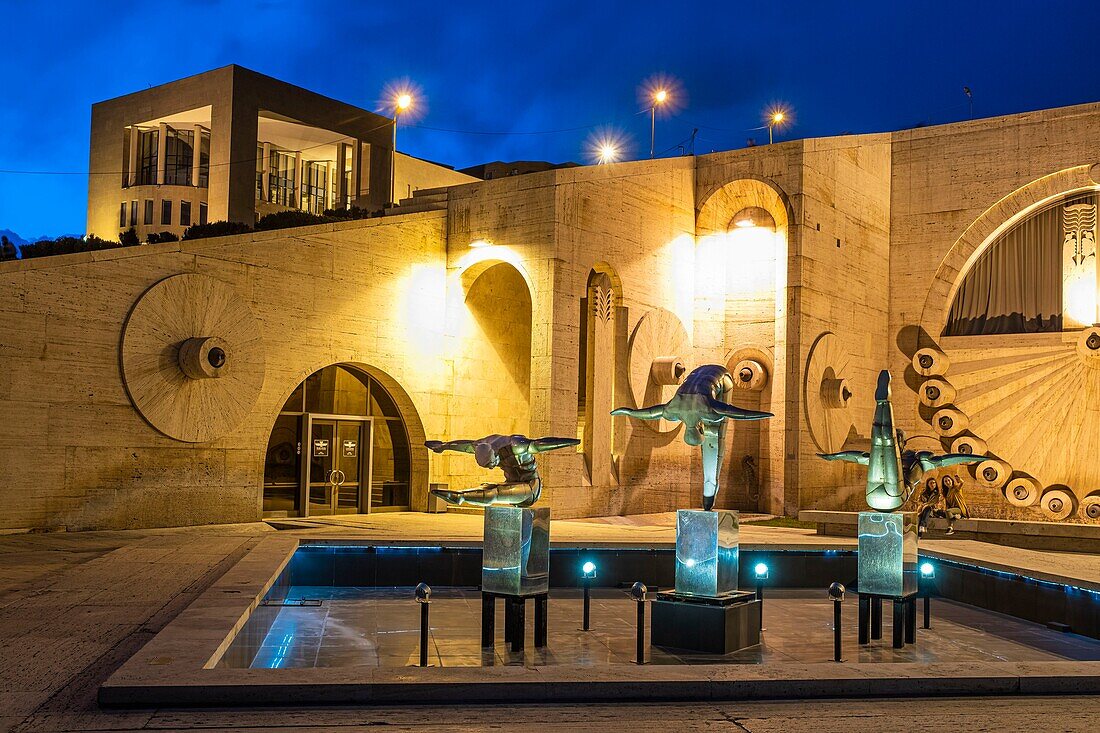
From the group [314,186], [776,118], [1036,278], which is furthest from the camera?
[314,186]

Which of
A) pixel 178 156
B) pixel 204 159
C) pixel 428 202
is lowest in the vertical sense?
pixel 428 202

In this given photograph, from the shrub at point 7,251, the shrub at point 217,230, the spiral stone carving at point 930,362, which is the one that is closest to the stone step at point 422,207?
the shrub at point 217,230

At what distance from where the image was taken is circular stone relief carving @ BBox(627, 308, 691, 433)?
2181 centimetres

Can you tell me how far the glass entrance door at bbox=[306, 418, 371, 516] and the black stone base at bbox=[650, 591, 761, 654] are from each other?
11678 mm

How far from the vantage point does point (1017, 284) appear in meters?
23.8

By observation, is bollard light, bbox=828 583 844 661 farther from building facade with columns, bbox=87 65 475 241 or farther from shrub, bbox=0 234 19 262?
building facade with columns, bbox=87 65 475 241

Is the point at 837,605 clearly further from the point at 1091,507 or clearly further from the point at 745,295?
the point at 1091,507

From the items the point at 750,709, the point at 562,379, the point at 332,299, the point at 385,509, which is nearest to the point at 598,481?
A: the point at 562,379

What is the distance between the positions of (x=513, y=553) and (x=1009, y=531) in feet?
37.9

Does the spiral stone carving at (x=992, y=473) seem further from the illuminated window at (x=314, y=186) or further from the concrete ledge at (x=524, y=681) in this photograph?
the illuminated window at (x=314, y=186)

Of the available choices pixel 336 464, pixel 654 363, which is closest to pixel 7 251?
pixel 336 464

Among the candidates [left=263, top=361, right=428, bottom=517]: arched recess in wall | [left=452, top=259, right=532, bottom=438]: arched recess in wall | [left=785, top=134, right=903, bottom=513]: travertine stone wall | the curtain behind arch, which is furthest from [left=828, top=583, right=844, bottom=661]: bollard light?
the curtain behind arch

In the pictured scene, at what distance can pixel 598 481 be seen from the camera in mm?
21094

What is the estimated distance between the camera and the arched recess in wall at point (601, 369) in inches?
831
